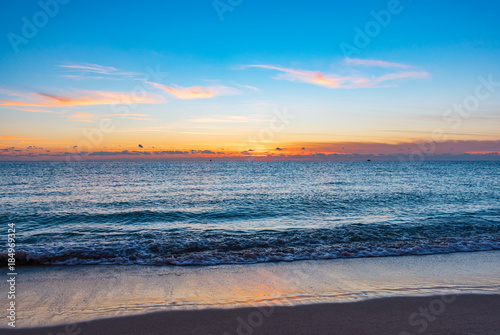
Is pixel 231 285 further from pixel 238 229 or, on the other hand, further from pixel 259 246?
pixel 238 229

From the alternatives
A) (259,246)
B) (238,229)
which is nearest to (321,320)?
(259,246)

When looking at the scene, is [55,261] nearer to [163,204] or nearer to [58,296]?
[58,296]

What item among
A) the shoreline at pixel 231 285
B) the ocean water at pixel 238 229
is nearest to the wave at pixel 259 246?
the ocean water at pixel 238 229

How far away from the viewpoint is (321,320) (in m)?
5.62

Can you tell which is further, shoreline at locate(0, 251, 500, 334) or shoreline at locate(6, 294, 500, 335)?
shoreline at locate(0, 251, 500, 334)

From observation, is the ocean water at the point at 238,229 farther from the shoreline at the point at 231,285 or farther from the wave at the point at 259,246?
the shoreline at the point at 231,285

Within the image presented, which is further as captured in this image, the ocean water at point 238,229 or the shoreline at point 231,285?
the ocean water at point 238,229

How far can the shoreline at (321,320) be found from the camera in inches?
209

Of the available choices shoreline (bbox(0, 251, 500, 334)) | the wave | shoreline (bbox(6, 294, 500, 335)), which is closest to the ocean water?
the wave

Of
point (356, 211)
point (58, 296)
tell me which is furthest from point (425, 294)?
point (356, 211)

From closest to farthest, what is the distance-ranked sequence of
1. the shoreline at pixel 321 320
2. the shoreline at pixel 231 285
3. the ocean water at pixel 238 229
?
1. the shoreline at pixel 321 320
2. the shoreline at pixel 231 285
3. the ocean water at pixel 238 229

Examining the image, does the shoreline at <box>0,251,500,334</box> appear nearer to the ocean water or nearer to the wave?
the wave

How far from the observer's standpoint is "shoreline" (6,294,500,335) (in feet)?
17.4

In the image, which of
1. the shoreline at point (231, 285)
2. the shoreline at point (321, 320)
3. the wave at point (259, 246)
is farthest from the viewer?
the wave at point (259, 246)
